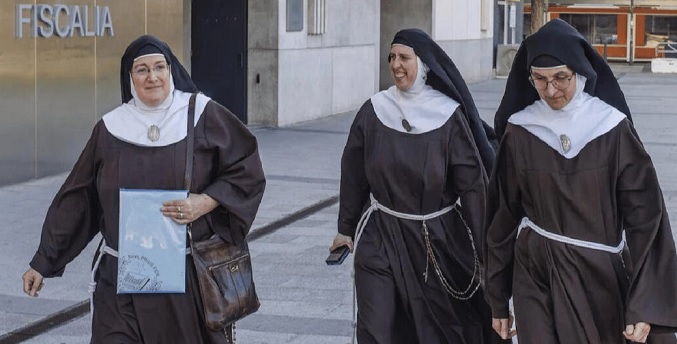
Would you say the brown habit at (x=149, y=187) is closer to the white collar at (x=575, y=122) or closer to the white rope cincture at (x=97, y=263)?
the white rope cincture at (x=97, y=263)

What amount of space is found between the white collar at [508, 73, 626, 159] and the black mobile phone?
1507 millimetres

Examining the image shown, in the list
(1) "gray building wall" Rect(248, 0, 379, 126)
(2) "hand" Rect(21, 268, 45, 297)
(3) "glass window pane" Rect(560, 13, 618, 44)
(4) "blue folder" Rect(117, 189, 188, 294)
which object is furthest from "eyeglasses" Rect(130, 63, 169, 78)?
(3) "glass window pane" Rect(560, 13, 618, 44)

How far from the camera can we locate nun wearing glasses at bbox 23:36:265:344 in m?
5.09

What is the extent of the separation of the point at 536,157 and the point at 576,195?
0.20 m

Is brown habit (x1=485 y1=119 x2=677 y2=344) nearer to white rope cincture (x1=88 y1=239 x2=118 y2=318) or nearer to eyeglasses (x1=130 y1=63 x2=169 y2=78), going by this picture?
eyeglasses (x1=130 y1=63 x2=169 y2=78)

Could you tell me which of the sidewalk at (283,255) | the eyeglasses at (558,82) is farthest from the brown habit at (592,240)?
the sidewalk at (283,255)

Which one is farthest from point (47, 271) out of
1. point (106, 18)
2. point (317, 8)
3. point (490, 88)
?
point (490, 88)

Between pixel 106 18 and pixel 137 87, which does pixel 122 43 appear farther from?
pixel 137 87

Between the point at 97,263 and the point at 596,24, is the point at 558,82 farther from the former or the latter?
the point at 596,24

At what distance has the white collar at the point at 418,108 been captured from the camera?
614 cm

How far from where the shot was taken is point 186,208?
5.04 metres

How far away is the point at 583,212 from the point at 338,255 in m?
1.69

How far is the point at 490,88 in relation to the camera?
105ft

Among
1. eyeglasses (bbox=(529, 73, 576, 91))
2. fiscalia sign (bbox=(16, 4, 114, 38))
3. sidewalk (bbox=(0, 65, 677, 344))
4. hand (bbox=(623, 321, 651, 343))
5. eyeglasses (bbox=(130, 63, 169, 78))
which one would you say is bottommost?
sidewalk (bbox=(0, 65, 677, 344))
